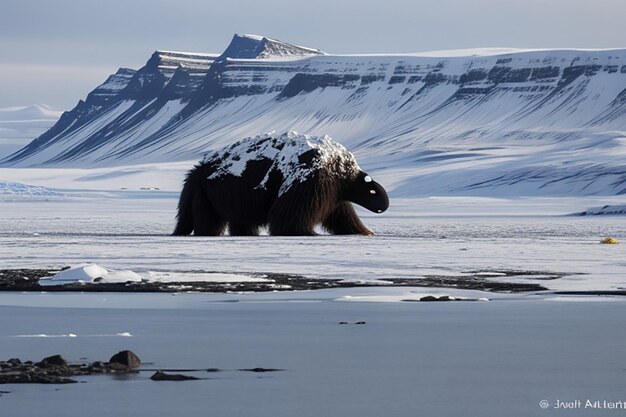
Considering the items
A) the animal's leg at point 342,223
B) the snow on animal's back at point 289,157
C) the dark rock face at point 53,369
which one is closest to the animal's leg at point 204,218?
the snow on animal's back at point 289,157

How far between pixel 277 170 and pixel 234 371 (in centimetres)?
2018

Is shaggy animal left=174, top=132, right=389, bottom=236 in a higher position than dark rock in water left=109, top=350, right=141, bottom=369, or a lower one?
higher

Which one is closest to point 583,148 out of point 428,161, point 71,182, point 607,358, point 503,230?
point 428,161

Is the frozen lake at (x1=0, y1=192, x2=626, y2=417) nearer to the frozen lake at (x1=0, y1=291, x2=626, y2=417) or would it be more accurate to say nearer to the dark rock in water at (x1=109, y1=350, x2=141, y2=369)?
the frozen lake at (x1=0, y1=291, x2=626, y2=417)

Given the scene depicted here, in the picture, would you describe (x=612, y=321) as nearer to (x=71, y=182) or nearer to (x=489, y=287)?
(x=489, y=287)

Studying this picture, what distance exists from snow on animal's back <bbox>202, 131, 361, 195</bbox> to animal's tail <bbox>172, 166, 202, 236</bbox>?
1.59 ft

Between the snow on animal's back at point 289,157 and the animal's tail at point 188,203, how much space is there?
0.49 m

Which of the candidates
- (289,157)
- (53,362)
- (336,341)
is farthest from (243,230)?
(53,362)

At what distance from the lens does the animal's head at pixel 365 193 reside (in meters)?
32.4

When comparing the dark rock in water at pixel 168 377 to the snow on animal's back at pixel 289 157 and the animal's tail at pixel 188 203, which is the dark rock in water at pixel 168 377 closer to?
the snow on animal's back at pixel 289 157

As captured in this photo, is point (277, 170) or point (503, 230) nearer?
point (277, 170)

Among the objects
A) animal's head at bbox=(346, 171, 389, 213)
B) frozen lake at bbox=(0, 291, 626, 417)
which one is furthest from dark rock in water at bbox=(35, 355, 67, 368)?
animal's head at bbox=(346, 171, 389, 213)

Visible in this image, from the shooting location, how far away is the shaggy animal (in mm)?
31188

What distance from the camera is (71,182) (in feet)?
571
